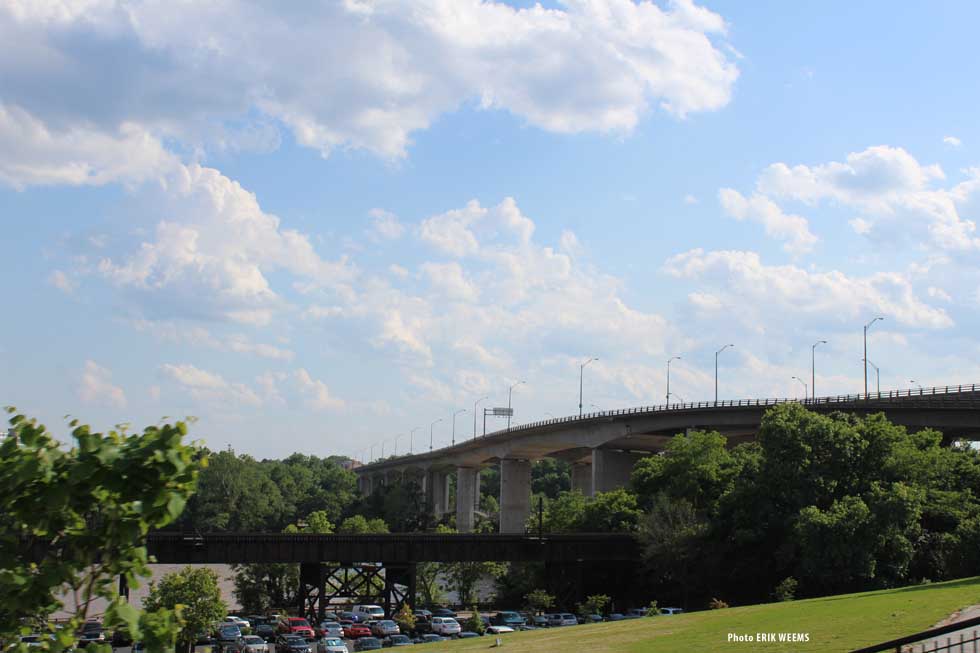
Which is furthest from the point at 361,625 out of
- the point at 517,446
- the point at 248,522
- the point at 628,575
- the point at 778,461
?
the point at 248,522

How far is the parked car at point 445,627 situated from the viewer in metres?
59.2

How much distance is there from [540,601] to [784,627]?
44.5 meters

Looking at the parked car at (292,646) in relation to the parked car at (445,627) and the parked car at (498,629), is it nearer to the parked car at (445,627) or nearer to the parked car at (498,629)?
the parked car at (445,627)

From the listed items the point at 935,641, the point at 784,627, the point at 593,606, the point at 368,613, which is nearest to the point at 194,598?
the point at 368,613

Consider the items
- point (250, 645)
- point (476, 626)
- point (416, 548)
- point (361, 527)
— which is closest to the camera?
point (250, 645)

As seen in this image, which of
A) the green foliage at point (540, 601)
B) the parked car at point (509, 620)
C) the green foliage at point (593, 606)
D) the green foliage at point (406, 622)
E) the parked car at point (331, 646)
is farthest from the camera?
the green foliage at point (540, 601)

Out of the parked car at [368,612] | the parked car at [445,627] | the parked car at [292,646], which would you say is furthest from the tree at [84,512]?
the parked car at [368,612]

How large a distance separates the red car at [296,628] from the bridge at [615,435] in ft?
167

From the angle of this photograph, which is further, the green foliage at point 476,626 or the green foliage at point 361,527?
the green foliage at point 361,527

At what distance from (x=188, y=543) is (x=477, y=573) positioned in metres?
29.8

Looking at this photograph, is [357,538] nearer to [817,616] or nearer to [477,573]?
[477,573]

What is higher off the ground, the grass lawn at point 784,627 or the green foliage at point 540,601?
the grass lawn at point 784,627

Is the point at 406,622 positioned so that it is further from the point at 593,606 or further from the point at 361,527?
the point at 361,527

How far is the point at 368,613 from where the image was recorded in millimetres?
72062
